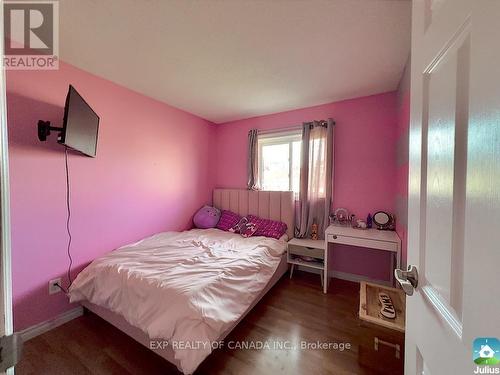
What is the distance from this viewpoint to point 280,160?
10.2ft

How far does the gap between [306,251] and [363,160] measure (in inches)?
53.9

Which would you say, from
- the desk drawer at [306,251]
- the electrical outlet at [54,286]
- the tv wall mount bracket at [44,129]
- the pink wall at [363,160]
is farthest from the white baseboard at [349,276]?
the tv wall mount bracket at [44,129]

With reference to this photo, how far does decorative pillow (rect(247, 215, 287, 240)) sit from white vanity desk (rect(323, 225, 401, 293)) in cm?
64

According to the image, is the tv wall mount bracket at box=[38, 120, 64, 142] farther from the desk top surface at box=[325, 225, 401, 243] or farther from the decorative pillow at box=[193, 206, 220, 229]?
the desk top surface at box=[325, 225, 401, 243]

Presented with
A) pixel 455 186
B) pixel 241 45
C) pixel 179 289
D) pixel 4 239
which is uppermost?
pixel 241 45

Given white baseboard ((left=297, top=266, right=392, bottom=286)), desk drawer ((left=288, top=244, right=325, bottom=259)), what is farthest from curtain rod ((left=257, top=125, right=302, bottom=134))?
white baseboard ((left=297, top=266, right=392, bottom=286))

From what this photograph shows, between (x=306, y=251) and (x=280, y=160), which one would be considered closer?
(x=306, y=251)

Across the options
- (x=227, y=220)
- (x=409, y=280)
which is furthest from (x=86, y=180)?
(x=409, y=280)

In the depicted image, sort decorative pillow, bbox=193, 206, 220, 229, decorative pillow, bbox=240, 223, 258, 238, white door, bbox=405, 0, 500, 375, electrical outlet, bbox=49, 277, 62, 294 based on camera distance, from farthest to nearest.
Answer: decorative pillow, bbox=193, 206, 220, 229, decorative pillow, bbox=240, 223, 258, 238, electrical outlet, bbox=49, 277, 62, 294, white door, bbox=405, 0, 500, 375

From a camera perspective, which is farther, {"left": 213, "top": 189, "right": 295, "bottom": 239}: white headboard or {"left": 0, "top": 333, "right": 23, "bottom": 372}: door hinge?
{"left": 213, "top": 189, "right": 295, "bottom": 239}: white headboard

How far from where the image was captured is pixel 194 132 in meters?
3.19

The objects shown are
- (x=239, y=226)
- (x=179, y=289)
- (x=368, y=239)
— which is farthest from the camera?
(x=239, y=226)

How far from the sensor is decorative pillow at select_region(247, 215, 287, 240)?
2.67 m

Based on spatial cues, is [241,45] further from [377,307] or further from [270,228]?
[377,307]
